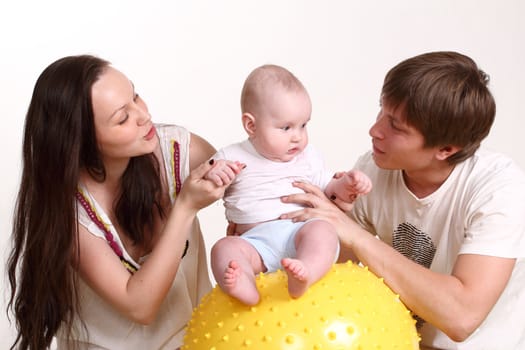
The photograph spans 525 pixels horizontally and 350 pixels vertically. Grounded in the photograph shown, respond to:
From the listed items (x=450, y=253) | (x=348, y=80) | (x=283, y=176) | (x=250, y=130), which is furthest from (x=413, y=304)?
(x=348, y=80)

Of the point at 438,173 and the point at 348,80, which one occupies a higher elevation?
the point at 438,173

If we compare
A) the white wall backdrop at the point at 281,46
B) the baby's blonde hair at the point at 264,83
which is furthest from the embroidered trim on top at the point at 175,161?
the white wall backdrop at the point at 281,46

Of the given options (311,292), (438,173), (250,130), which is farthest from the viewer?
(438,173)

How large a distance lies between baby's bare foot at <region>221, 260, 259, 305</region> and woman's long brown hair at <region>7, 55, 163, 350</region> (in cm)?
63

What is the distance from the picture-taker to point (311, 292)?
233 cm

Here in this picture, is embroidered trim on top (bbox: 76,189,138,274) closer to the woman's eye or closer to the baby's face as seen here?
the woman's eye

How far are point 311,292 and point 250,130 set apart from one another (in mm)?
517

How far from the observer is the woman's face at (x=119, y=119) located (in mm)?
2568

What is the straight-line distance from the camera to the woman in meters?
2.58

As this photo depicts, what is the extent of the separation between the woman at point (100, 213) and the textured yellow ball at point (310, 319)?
13.2 inches

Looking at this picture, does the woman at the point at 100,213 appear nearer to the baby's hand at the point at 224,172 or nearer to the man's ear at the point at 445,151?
the baby's hand at the point at 224,172

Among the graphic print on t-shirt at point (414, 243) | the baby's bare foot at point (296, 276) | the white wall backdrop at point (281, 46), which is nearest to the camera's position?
the baby's bare foot at point (296, 276)

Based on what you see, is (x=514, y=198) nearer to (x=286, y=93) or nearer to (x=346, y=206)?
(x=346, y=206)

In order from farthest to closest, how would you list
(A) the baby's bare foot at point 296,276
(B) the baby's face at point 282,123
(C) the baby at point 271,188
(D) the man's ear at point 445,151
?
(D) the man's ear at point 445,151 → (B) the baby's face at point 282,123 → (C) the baby at point 271,188 → (A) the baby's bare foot at point 296,276
